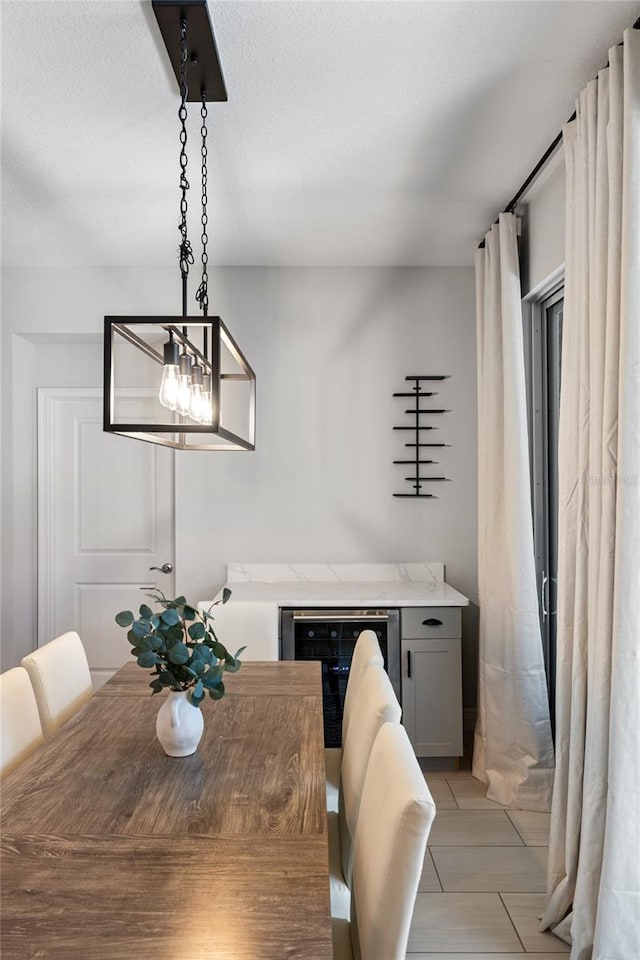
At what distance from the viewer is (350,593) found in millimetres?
3238

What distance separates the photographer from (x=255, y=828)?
1267 millimetres

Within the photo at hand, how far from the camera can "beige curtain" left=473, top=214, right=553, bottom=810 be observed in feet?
8.94

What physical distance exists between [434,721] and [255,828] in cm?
207

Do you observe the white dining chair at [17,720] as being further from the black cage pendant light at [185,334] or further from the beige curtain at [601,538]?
the beige curtain at [601,538]

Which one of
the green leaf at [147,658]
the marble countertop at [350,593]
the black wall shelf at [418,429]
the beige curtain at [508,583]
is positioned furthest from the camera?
the black wall shelf at [418,429]

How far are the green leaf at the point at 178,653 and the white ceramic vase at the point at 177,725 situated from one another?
0.38 feet

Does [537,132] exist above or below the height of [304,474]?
above

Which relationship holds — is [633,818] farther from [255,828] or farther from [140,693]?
[140,693]

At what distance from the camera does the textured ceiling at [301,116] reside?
171 cm

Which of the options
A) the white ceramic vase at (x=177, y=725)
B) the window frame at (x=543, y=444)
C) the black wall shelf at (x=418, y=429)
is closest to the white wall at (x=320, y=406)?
the black wall shelf at (x=418, y=429)

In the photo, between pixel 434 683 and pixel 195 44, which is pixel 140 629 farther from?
pixel 434 683

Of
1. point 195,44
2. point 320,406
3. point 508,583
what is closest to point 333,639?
point 508,583

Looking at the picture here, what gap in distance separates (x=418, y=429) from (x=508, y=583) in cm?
115

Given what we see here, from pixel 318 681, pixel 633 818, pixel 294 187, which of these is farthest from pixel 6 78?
pixel 633 818
